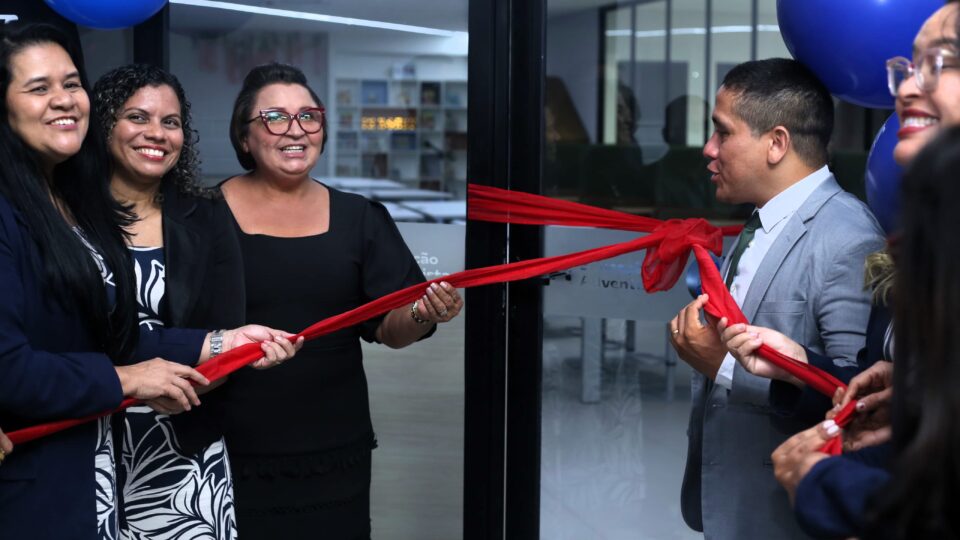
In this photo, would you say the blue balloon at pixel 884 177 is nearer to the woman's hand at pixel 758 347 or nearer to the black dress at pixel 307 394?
the woman's hand at pixel 758 347

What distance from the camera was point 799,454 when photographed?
1.72 meters

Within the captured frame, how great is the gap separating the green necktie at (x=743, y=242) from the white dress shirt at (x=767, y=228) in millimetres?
15

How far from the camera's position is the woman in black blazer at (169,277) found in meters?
2.54

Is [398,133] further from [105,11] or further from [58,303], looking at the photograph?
[58,303]

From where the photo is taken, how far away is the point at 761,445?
2389 millimetres

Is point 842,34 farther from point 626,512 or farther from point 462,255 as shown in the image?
point 626,512

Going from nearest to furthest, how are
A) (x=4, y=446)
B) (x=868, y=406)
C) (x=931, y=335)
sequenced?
(x=931, y=335) → (x=868, y=406) → (x=4, y=446)

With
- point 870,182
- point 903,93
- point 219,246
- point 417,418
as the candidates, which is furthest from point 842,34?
point 417,418

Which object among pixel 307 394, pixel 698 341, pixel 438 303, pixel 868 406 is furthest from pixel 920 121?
pixel 307 394

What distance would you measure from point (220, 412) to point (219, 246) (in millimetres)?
406

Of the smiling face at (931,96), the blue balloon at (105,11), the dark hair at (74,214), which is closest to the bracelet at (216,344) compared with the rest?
the dark hair at (74,214)

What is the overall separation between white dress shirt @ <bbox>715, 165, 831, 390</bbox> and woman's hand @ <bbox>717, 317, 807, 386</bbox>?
178 millimetres

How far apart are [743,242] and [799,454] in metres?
0.81

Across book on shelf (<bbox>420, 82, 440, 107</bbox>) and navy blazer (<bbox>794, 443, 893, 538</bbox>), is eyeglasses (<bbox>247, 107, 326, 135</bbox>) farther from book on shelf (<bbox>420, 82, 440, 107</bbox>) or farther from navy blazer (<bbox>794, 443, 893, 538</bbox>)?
navy blazer (<bbox>794, 443, 893, 538</bbox>)
